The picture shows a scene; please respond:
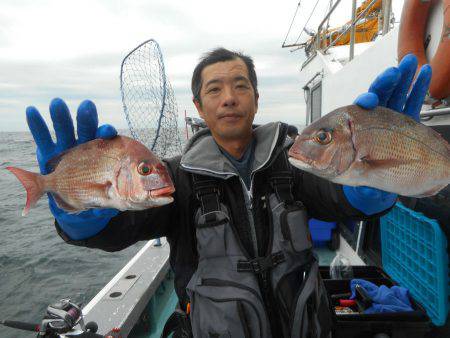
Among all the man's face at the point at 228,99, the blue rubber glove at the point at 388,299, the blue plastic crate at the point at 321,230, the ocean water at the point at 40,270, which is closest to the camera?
the man's face at the point at 228,99

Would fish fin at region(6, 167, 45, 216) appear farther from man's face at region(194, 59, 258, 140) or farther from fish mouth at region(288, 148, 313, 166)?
fish mouth at region(288, 148, 313, 166)

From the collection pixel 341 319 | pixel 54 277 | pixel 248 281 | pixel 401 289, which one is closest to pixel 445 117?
pixel 401 289

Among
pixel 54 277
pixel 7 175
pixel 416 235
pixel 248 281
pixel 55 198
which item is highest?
pixel 55 198

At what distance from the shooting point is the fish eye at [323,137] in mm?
1571

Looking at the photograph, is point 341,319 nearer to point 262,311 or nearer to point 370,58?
point 262,311

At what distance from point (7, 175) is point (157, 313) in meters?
23.6

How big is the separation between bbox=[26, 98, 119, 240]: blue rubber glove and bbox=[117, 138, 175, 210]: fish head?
0.22 metres

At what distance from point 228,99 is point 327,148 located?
2.77 ft

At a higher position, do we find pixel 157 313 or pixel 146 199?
pixel 146 199

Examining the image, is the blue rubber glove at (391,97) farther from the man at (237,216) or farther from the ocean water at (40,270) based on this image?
the ocean water at (40,270)

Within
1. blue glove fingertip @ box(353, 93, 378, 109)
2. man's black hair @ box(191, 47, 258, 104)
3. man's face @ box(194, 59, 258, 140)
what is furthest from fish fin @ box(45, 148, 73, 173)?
blue glove fingertip @ box(353, 93, 378, 109)

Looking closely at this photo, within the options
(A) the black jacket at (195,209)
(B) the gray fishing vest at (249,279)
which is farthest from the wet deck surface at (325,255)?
(B) the gray fishing vest at (249,279)

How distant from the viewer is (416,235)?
2.73 meters

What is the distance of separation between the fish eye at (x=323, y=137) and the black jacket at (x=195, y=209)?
1.63 feet
